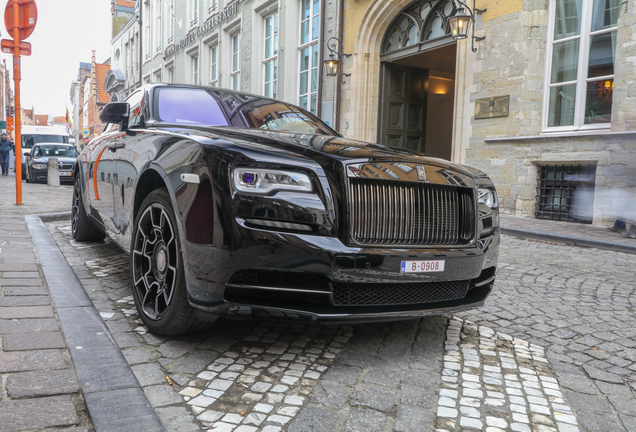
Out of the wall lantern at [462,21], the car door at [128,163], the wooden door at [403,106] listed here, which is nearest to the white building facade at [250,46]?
the wooden door at [403,106]

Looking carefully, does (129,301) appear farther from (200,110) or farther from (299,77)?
(299,77)

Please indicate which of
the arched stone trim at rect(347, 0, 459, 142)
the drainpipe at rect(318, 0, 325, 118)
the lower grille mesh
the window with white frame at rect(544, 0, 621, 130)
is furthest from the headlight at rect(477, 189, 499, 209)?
the drainpipe at rect(318, 0, 325, 118)

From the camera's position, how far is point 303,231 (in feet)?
7.68

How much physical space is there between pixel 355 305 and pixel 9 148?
26.1 meters

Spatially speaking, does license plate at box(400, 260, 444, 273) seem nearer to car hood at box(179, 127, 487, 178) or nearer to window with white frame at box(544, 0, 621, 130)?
car hood at box(179, 127, 487, 178)

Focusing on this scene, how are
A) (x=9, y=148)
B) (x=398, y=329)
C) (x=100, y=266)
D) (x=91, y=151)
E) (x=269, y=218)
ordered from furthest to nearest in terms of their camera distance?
(x=9, y=148)
(x=91, y=151)
(x=100, y=266)
(x=398, y=329)
(x=269, y=218)

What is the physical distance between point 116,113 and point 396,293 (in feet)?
8.26

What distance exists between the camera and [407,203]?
2.60 metres

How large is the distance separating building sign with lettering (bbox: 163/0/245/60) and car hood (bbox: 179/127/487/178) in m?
20.3

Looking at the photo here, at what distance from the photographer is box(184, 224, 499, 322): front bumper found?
2320 mm

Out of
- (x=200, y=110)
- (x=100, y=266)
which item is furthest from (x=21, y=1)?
(x=200, y=110)

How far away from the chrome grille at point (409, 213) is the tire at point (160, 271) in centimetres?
91

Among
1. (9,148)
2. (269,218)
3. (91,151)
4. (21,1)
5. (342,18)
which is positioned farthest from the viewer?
(9,148)

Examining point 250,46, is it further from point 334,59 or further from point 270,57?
point 334,59
